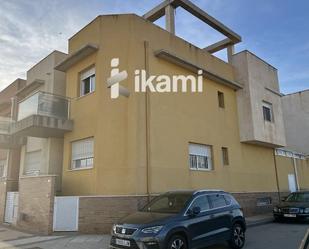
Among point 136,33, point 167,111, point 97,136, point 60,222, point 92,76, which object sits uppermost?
point 136,33

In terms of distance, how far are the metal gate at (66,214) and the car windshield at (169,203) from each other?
360 cm

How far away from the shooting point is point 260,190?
17266 mm

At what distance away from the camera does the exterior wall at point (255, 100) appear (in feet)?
54.4

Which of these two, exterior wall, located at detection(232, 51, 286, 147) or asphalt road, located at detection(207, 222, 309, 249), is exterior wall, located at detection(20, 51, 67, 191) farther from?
exterior wall, located at detection(232, 51, 286, 147)

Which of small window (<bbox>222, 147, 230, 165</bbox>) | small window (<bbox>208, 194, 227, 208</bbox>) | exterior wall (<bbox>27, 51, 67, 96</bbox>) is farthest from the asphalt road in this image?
exterior wall (<bbox>27, 51, 67, 96</bbox>)

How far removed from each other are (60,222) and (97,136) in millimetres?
3381

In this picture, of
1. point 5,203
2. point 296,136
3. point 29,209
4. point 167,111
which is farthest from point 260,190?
point 5,203

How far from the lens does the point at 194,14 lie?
16125 millimetres

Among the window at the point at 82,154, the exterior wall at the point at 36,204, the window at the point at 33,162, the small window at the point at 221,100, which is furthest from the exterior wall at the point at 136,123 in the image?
the window at the point at 33,162

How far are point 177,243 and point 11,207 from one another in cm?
1034

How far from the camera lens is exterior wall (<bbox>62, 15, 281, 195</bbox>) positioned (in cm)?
1134

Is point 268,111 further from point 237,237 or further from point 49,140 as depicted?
point 49,140

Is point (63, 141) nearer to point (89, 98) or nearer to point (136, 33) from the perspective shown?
point (89, 98)

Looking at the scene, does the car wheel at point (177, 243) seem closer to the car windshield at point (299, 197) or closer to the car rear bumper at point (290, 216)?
the car rear bumper at point (290, 216)
